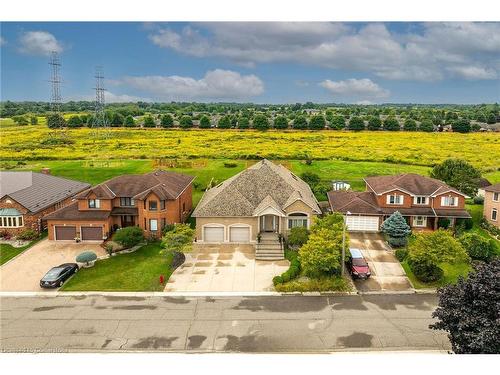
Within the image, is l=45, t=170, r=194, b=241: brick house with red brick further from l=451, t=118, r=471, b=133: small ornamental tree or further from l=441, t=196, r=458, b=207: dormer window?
l=451, t=118, r=471, b=133: small ornamental tree

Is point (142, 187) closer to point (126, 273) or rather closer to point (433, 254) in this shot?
point (126, 273)

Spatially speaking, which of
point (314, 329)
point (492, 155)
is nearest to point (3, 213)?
point (314, 329)

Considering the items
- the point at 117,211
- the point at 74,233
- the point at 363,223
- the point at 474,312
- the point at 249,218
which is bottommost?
the point at 74,233

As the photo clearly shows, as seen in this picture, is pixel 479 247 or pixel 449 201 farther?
pixel 449 201

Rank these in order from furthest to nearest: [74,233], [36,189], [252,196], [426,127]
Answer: [426,127] → [36,189] → [252,196] → [74,233]

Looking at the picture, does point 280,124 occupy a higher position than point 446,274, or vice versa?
point 280,124

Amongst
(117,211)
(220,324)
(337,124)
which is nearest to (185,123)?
(337,124)

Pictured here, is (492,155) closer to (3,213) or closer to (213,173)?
(213,173)

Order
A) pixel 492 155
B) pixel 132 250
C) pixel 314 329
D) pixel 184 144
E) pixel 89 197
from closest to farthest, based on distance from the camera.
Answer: pixel 314 329, pixel 132 250, pixel 89 197, pixel 492 155, pixel 184 144

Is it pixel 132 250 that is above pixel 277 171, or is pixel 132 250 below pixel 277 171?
below
